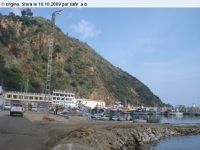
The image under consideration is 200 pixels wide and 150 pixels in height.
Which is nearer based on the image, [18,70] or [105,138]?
[105,138]

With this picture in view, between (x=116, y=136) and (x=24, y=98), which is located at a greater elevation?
(x=24, y=98)

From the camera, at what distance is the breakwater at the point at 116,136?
2801 centimetres

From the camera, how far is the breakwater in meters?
28.0

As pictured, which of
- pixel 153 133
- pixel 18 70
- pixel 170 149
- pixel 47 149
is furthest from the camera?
pixel 18 70

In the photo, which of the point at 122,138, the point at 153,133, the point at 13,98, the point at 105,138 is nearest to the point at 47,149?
the point at 105,138

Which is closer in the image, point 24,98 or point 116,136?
point 116,136

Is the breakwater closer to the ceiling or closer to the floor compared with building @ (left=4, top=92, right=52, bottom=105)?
closer to the floor

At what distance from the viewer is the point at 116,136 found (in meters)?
45.2

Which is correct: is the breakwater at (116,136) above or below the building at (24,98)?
below

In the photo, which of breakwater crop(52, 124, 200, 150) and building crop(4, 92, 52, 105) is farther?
building crop(4, 92, 52, 105)

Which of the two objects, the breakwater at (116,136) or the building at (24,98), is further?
the building at (24,98)

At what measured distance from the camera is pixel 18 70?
19088 cm

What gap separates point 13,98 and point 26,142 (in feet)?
503

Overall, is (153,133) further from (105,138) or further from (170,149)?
(105,138)
